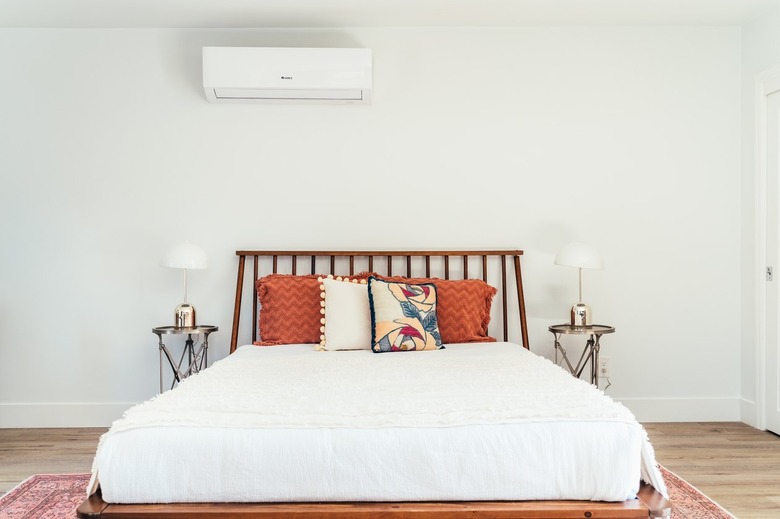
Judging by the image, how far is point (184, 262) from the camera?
3617 mm

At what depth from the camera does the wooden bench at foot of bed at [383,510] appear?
1.81 m

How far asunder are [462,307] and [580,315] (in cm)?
69

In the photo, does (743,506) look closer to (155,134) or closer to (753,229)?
(753,229)

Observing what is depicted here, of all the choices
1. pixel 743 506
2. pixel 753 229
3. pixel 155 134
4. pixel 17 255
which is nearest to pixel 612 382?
pixel 753 229

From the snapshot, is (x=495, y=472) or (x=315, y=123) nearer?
(x=495, y=472)

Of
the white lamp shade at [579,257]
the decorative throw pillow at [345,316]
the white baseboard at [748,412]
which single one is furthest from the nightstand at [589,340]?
the decorative throw pillow at [345,316]

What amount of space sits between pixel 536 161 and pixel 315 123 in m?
1.32

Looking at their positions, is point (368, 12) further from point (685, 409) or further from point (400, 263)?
point (685, 409)

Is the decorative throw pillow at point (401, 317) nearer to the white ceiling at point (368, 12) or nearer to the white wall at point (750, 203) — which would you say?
the white ceiling at point (368, 12)

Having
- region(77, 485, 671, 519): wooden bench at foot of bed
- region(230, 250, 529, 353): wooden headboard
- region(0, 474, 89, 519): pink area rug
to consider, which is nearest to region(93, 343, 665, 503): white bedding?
region(77, 485, 671, 519): wooden bench at foot of bed

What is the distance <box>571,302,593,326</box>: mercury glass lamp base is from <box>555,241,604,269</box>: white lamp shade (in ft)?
0.86

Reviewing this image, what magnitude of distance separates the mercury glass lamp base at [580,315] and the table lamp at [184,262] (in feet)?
6.67

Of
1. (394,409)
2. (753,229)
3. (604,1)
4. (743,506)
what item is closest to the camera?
(394,409)

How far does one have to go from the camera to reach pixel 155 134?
402cm
